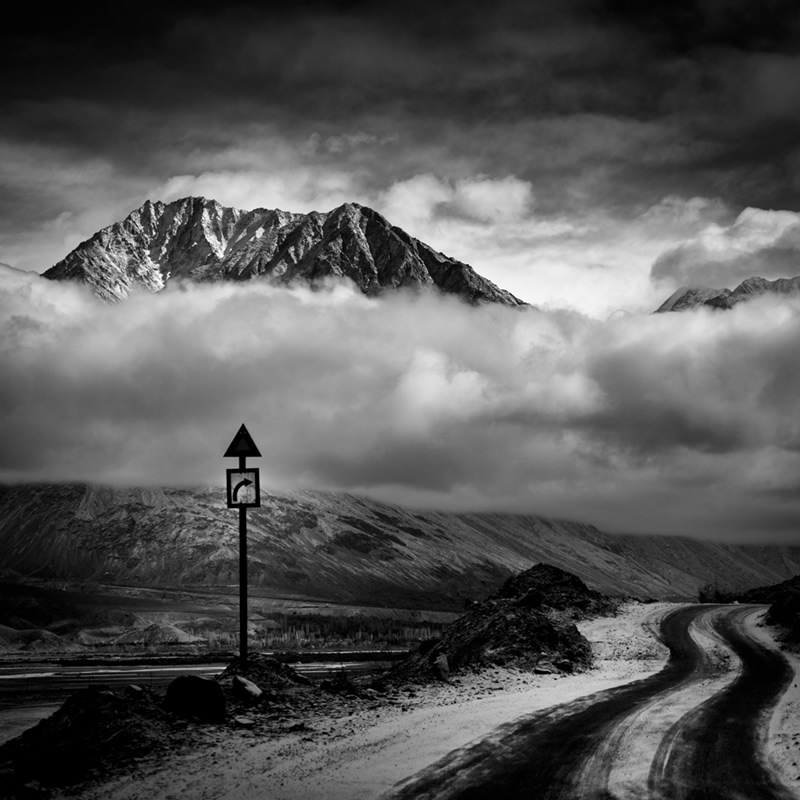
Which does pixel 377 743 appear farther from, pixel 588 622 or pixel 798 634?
pixel 588 622

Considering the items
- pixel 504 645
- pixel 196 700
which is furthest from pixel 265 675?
pixel 504 645

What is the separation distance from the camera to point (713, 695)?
28.4m

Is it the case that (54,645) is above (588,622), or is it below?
below

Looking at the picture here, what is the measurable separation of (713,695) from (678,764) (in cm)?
1054

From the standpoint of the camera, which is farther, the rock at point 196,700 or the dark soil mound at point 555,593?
the dark soil mound at point 555,593

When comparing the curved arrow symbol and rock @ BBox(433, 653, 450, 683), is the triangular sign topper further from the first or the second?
rock @ BBox(433, 653, 450, 683)

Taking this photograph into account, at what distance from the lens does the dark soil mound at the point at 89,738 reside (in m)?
17.5

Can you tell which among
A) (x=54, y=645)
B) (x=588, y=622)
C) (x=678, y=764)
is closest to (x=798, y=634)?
(x=588, y=622)

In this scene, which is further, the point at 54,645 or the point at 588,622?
the point at 54,645

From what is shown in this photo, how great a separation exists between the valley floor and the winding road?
0.54m

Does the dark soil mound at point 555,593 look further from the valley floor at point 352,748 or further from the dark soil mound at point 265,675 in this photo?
the dark soil mound at point 265,675

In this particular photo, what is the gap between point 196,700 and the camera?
72.8 ft

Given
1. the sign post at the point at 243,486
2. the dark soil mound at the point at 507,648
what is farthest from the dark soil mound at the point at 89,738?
the dark soil mound at the point at 507,648

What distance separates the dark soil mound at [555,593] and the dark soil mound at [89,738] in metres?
34.0
